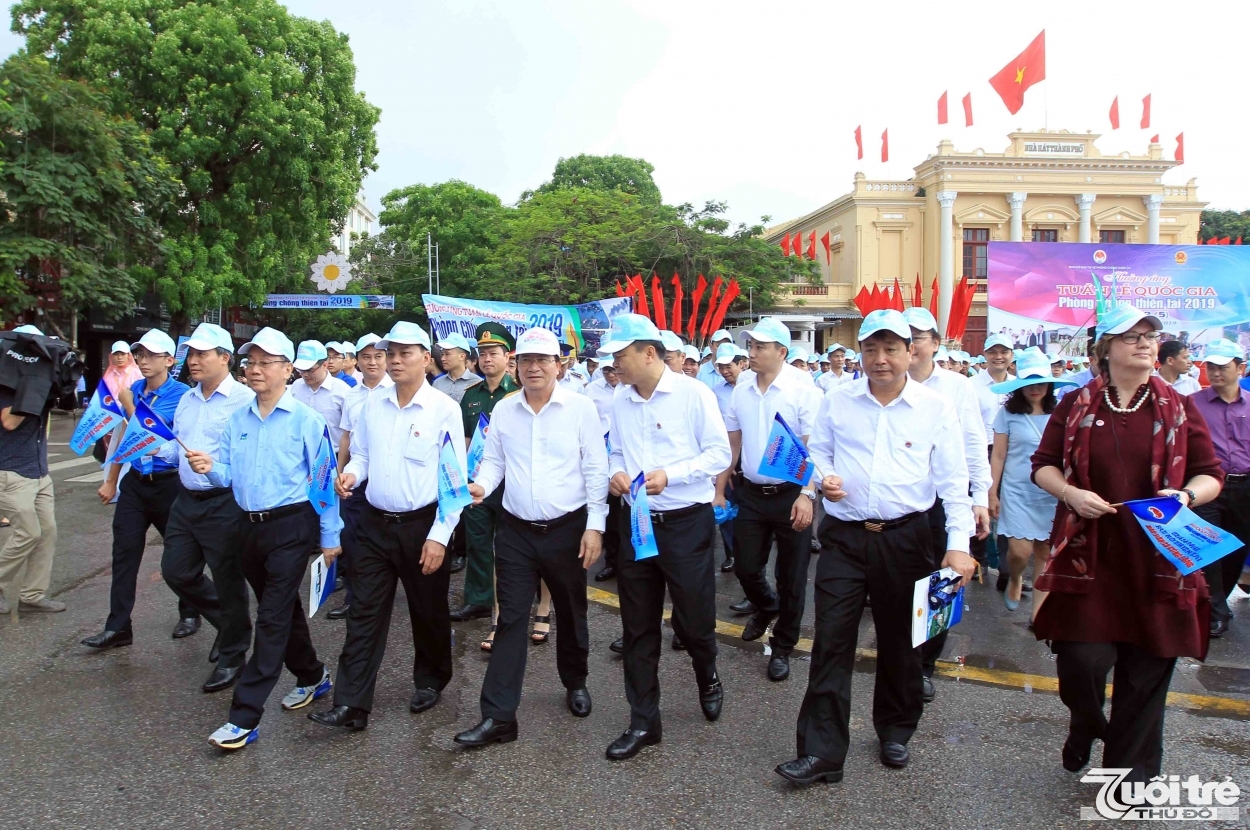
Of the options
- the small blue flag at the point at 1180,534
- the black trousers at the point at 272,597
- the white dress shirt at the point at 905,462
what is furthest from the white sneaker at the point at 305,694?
the small blue flag at the point at 1180,534

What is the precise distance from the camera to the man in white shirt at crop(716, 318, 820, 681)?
5020mm

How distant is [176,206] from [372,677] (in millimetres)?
21578

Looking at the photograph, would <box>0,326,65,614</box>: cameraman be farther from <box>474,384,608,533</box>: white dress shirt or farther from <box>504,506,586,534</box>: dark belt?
<box>504,506,586,534</box>: dark belt

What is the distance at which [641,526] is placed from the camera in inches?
155

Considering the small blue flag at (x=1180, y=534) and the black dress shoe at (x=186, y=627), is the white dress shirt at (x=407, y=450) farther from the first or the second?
the small blue flag at (x=1180, y=534)

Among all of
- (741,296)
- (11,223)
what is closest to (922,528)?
(11,223)

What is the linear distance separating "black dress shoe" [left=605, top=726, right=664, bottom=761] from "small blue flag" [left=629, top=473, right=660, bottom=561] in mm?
780

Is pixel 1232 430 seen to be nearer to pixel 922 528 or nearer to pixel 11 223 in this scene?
pixel 922 528

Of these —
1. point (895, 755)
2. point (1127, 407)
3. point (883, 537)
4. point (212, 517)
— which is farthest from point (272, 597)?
point (1127, 407)

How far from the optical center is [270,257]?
23.5 meters

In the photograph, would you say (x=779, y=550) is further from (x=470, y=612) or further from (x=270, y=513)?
(x=270, y=513)

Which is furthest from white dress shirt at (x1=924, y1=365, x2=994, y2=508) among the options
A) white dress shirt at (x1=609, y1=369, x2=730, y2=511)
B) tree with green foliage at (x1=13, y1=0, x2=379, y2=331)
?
tree with green foliage at (x1=13, y1=0, x2=379, y2=331)

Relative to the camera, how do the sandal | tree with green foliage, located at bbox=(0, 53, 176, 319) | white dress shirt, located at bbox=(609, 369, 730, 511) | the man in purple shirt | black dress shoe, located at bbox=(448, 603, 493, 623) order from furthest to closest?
tree with green foliage, located at bbox=(0, 53, 176, 319) → black dress shoe, located at bbox=(448, 603, 493, 623) → the man in purple shirt → the sandal → white dress shirt, located at bbox=(609, 369, 730, 511)

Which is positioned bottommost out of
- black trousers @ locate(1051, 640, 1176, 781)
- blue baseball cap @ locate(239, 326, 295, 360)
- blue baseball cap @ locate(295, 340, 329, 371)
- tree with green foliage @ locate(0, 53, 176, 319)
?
black trousers @ locate(1051, 640, 1176, 781)
